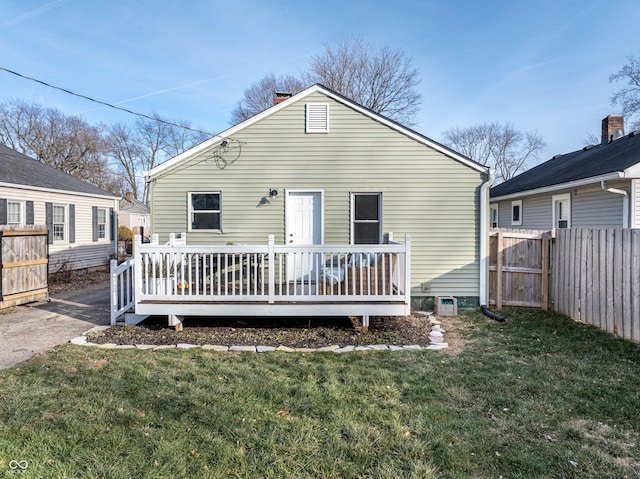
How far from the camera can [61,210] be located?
12.1m

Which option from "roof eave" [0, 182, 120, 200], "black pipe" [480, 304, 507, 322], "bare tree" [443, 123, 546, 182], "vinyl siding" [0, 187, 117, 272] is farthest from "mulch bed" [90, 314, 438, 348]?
"bare tree" [443, 123, 546, 182]

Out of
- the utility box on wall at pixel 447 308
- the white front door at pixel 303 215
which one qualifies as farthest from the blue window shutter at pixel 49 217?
the utility box on wall at pixel 447 308

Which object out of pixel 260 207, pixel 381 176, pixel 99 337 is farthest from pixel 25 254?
pixel 381 176

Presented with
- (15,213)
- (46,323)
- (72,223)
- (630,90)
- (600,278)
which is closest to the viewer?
(600,278)

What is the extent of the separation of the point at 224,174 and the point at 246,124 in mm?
1159

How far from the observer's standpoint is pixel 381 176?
7.70 m

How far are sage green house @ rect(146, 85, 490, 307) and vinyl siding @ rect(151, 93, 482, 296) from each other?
0.02 m

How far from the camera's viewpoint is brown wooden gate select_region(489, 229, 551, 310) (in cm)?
718

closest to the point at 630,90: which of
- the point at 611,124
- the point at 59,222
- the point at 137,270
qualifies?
the point at 611,124

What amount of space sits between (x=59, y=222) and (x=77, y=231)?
2.33ft

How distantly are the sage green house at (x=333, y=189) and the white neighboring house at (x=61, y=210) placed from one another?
5704mm

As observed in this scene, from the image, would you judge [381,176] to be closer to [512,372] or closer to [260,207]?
[260,207]

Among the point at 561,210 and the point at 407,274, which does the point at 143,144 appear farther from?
the point at 407,274

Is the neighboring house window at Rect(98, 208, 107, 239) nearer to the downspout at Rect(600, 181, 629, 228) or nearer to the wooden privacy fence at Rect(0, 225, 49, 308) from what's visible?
the wooden privacy fence at Rect(0, 225, 49, 308)
